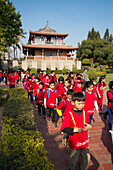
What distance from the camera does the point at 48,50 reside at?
36.0 meters

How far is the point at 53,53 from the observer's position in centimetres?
3622

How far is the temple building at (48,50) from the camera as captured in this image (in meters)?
33.0

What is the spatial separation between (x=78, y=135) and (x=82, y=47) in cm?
4591

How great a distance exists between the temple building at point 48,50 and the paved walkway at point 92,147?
28942mm

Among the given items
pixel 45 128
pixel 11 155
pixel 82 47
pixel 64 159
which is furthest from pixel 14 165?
pixel 82 47

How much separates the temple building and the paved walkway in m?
28.9

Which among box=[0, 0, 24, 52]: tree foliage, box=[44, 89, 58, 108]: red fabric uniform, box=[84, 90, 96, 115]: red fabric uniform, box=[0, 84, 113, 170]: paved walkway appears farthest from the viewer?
box=[0, 0, 24, 52]: tree foliage

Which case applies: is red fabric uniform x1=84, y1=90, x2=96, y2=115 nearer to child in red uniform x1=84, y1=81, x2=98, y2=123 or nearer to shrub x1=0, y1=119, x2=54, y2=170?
child in red uniform x1=84, y1=81, x2=98, y2=123

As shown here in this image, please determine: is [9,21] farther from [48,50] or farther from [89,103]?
[48,50]

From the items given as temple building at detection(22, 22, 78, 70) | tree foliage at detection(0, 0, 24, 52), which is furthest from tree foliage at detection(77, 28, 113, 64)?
tree foliage at detection(0, 0, 24, 52)

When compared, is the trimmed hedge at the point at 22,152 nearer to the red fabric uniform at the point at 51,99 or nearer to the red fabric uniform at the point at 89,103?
the red fabric uniform at the point at 89,103

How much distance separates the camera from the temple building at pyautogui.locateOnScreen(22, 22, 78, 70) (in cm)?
3297

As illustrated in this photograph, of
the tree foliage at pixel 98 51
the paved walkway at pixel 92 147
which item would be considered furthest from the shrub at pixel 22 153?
the tree foliage at pixel 98 51

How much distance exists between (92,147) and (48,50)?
3437 centimetres
